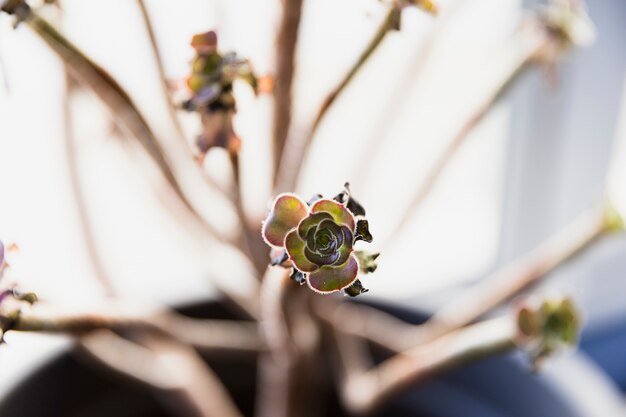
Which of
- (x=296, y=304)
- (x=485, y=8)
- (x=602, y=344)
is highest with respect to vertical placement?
(x=485, y=8)

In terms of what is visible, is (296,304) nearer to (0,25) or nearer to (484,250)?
(0,25)

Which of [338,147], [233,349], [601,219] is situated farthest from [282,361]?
[338,147]

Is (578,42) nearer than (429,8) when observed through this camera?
No

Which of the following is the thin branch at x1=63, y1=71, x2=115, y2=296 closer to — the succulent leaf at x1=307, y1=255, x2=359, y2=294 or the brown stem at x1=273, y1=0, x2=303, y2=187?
the brown stem at x1=273, y1=0, x2=303, y2=187

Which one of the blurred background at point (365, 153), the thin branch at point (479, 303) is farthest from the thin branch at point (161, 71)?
the thin branch at point (479, 303)

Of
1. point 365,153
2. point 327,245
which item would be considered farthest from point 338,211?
point 365,153

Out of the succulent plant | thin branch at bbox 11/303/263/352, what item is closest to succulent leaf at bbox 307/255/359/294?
the succulent plant

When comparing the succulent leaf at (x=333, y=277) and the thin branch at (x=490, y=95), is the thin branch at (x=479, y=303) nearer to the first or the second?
the thin branch at (x=490, y=95)
